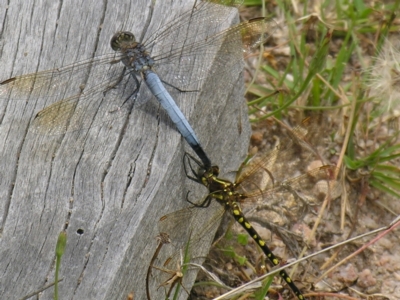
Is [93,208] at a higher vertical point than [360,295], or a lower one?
higher

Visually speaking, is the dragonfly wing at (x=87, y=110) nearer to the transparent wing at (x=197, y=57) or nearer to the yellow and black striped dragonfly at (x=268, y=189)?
the transparent wing at (x=197, y=57)

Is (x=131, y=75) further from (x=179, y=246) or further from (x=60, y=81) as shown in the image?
(x=179, y=246)

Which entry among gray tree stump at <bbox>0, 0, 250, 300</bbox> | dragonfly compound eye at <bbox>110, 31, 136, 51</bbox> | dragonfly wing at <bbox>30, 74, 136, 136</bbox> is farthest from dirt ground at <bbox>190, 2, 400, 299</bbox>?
dragonfly compound eye at <bbox>110, 31, 136, 51</bbox>

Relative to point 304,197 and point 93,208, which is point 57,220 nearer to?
point 93,208

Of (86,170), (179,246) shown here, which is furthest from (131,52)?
(179,246)

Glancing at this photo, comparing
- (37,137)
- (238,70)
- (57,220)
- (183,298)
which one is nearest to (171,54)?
(238,70)

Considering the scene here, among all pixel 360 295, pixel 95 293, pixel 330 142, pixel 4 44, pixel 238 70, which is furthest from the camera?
pixel 330 142

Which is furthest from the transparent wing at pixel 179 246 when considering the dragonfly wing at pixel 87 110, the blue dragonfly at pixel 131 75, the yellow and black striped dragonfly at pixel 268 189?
the dragonfly wing at pixel 87 110
